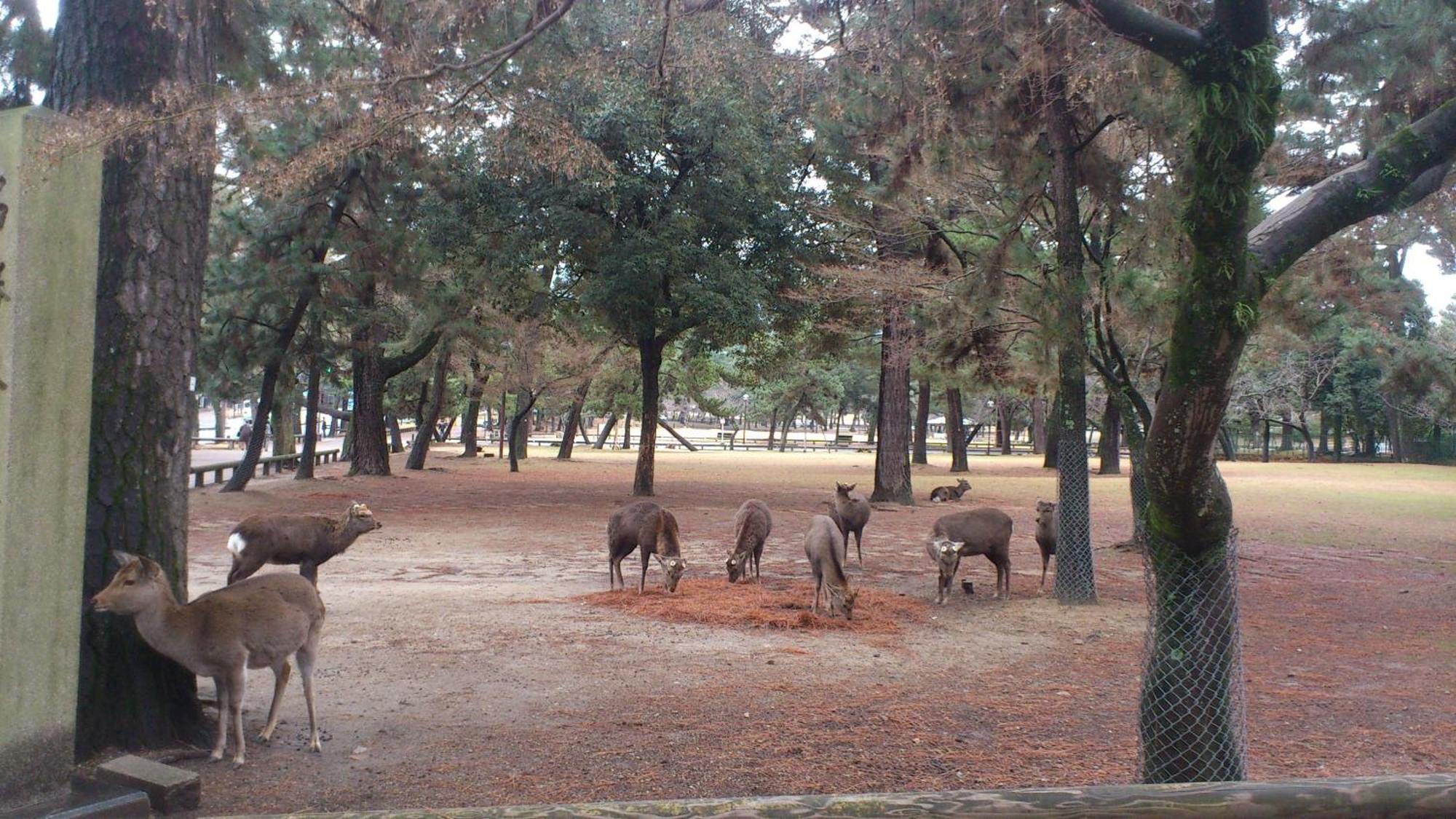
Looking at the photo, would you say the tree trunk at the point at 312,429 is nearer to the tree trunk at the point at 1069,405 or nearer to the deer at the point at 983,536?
the deer at the point at 983,536

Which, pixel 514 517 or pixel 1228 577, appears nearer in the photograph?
pixel 1228 577

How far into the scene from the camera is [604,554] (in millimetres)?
14227

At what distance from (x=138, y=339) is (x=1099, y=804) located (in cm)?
506

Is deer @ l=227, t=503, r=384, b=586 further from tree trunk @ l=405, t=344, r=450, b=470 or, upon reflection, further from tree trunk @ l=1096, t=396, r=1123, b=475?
tree trunk @ l=1096, t=396, r=1123, b=475

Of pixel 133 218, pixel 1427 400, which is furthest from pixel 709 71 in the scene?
pixel 1427 400

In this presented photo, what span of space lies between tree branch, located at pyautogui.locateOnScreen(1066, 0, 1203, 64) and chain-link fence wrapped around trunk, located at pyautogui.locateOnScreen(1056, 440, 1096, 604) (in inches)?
251

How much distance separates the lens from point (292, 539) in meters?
9.24

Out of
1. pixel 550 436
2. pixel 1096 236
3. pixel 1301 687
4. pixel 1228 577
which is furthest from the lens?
pixel 550 436

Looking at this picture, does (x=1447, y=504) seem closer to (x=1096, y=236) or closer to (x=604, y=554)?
(x=1096, y=236)

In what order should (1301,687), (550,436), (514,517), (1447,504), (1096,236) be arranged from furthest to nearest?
(550,436)
(1447,504)
(514,517)
(1096,236)
(1301,687)

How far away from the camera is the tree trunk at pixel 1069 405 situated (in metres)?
10.5

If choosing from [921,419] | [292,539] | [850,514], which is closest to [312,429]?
[850,514]

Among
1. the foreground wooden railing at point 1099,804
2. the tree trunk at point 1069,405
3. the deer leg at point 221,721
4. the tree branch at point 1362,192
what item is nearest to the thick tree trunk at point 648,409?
the tree trunk at point 1069,405

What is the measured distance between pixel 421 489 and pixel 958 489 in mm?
13348
